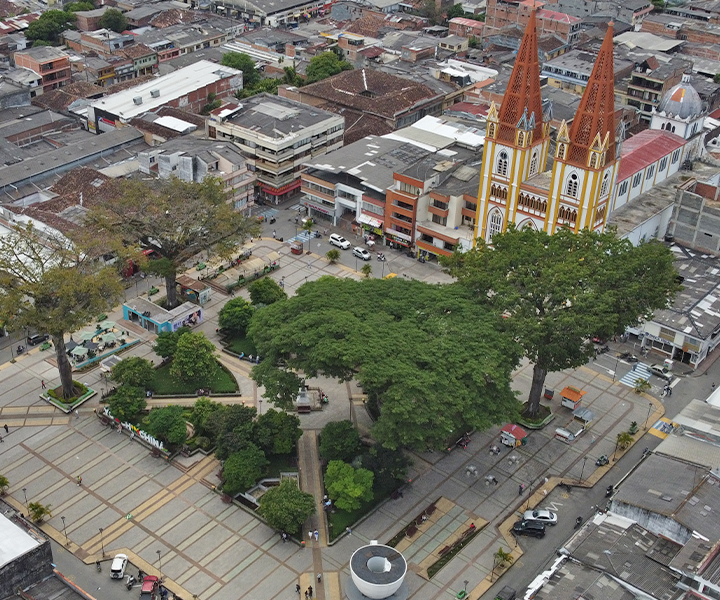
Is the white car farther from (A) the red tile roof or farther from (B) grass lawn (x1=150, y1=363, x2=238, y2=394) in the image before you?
(A) the red tile roof

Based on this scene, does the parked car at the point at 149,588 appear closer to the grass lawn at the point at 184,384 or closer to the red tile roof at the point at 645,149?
the grass lawn at the point at 184,384

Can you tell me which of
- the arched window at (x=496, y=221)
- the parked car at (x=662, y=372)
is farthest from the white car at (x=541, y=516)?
the arched window at (x=496, y=221)

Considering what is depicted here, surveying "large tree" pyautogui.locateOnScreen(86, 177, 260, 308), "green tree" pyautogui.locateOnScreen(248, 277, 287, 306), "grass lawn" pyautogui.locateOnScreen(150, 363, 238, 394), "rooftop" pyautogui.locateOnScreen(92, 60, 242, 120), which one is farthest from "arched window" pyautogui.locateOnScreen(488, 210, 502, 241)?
"rooftop" pyautogui.locateOnScreen(92, 60, 242, 120)

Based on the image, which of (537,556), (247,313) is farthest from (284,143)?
(537,556)

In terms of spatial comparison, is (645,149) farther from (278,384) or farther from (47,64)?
(47,64)

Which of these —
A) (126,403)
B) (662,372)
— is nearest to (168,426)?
(126,403)
